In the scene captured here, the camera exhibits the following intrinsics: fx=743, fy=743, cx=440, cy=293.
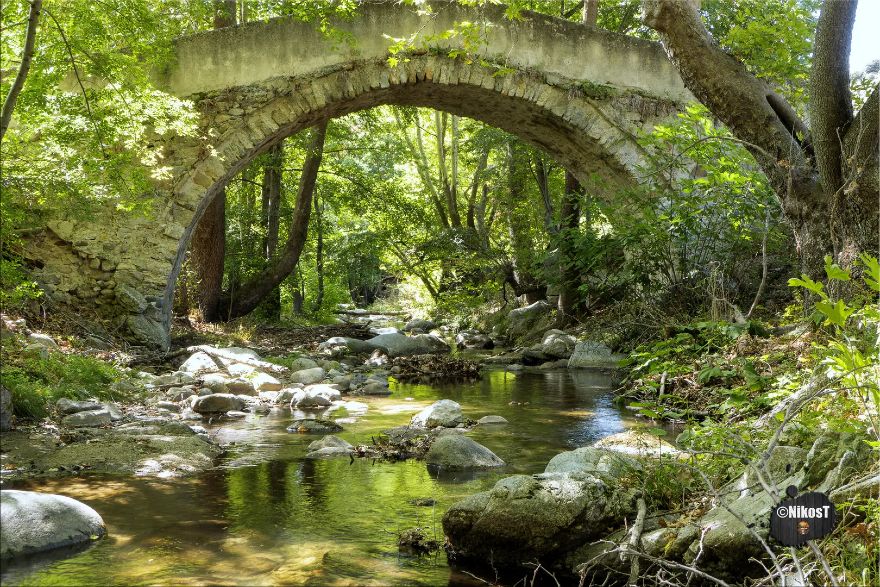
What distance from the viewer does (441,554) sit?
3.00 meters

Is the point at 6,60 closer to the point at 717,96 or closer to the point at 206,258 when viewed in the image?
the point at 717,96

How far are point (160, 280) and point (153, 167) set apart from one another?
4.35ft

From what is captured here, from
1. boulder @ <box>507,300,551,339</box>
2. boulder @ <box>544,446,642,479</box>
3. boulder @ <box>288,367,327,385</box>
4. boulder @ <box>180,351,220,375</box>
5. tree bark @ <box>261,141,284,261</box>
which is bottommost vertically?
boulder @ <box>544,446,642,479</box>

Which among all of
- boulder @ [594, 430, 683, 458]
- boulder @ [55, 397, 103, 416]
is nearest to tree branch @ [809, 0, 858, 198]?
boulder @ [594, 430, 683, 458]

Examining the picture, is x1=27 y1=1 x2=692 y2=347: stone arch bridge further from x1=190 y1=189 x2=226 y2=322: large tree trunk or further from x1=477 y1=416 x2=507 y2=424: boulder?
x1=477 y1=416 x2=507 y2=424: boulder

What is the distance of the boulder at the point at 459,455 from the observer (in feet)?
14.4

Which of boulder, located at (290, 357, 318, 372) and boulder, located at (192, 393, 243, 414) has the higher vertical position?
boulder, located at (290, 357, 318, 372)

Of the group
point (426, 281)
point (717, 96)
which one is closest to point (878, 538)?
point (717, 96)

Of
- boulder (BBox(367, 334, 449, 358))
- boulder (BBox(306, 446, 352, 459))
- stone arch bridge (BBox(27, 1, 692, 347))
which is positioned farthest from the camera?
boulder (BBox(367, 334, 449, 358))

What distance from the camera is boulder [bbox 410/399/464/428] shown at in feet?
18.4

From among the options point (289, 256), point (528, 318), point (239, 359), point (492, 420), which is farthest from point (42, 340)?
point (528, 318)

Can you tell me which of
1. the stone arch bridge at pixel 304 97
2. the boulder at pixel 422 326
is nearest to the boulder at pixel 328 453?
the stone arch bridge at pixel 304 97

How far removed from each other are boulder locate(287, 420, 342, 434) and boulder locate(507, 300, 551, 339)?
7.46m

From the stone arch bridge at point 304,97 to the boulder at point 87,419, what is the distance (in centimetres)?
354
